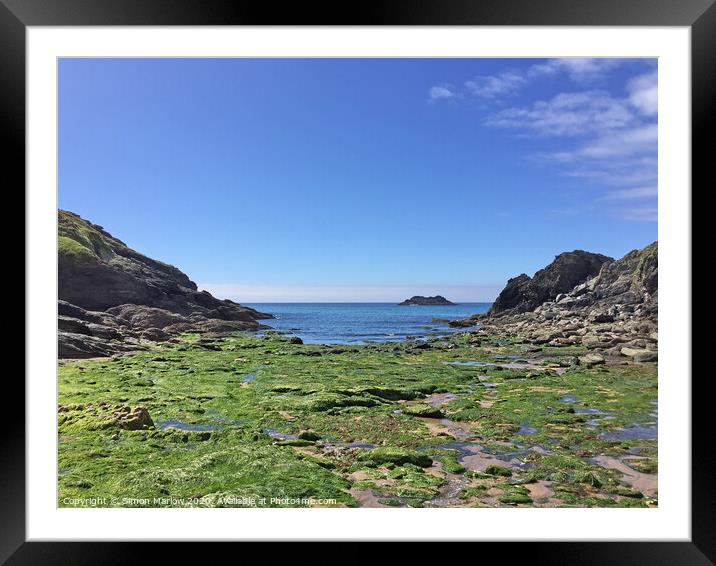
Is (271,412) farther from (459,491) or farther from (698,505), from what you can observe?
(698,505)

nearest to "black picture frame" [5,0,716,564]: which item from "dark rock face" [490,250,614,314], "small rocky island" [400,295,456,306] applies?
"dark rock face" [490,250,614,314]

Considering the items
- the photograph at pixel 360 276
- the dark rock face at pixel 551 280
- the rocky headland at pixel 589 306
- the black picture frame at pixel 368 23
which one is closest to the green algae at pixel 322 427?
the photograph at pixel 360 276

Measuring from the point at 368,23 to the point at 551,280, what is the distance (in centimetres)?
873

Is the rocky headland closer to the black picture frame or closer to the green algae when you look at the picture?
the green algae

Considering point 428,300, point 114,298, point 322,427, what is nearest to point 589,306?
point 428,300

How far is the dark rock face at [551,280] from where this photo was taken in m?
8.91

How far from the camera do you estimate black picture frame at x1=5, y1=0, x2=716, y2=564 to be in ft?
6.59

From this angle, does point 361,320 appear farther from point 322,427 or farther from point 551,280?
point 322,427

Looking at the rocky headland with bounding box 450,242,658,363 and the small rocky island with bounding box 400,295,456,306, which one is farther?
the small rocky island with bounding box 400,295,456,306

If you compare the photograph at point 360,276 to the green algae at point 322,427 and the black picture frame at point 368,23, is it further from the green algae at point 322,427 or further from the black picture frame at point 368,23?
the black picture frame at point 368,23

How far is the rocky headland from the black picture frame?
17.8 ft

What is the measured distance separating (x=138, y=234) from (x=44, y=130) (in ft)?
31.0

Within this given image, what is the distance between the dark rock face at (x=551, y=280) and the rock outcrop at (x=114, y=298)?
7.68 m

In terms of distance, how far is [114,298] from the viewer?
9.21m
